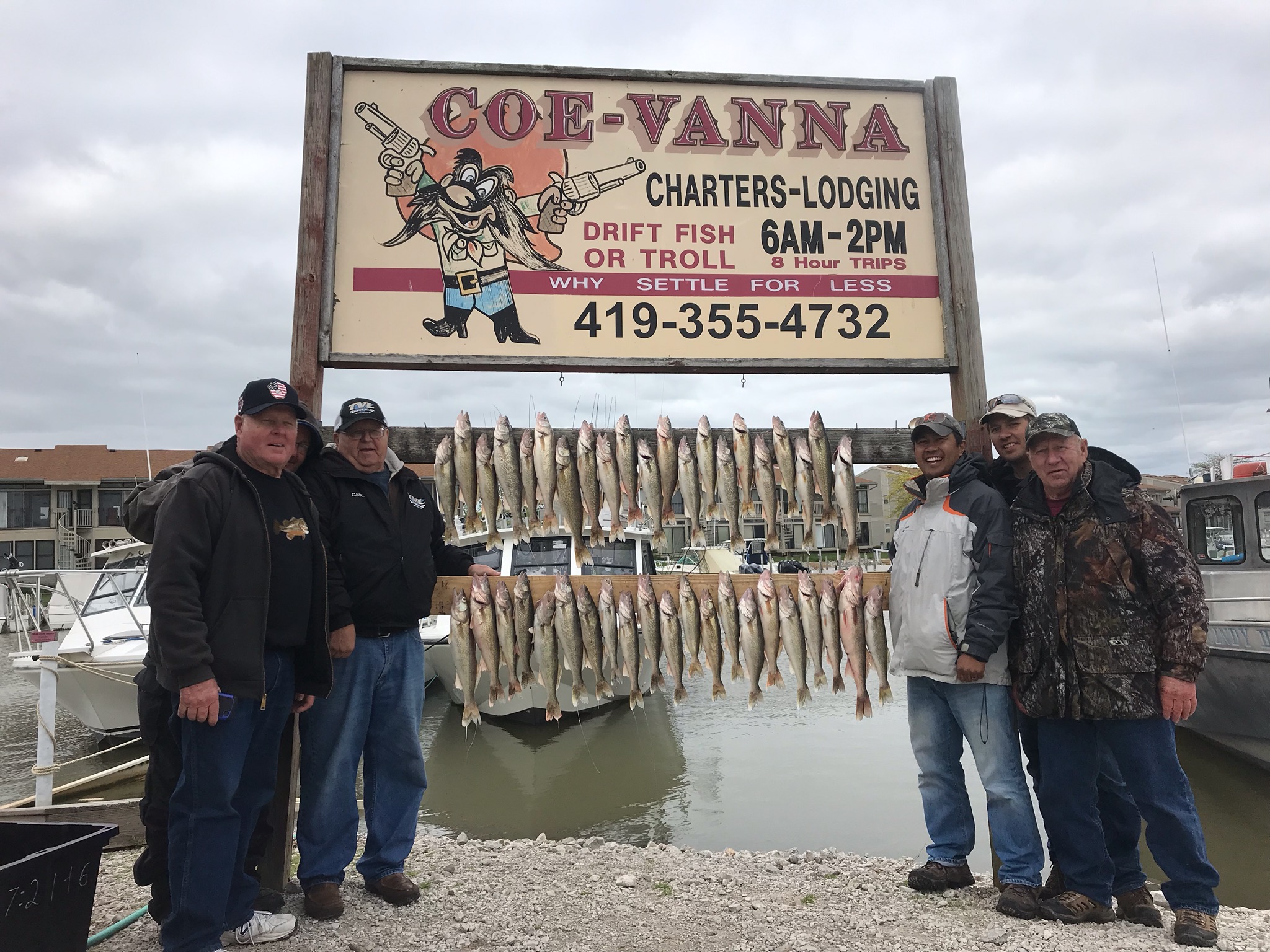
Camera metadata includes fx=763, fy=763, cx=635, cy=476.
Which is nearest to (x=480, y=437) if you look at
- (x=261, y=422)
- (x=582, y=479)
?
(x=582, y=479)

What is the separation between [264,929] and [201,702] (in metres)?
1.15

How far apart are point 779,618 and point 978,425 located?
54.5 inches

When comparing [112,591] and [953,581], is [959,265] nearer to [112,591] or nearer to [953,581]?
[953,581]

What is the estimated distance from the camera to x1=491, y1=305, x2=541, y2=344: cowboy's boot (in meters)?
3.80

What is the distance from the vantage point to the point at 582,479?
356 centimetres

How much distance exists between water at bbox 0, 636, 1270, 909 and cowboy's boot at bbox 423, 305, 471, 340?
406 centimetres

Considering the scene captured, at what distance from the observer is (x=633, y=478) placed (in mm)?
3615

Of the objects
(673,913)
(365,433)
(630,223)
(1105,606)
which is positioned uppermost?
(630,223)

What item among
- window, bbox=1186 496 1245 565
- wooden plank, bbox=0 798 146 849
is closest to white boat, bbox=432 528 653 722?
wooden plank, bbox=0 798 146 849

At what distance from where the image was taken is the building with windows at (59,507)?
1293 inches

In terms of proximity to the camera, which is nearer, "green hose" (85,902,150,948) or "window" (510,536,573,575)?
"green hose" (85,902,150,948)

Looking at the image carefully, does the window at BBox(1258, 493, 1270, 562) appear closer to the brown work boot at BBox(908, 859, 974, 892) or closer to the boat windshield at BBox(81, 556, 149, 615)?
the brown work boot at BBox(908, 859, 974, 892)

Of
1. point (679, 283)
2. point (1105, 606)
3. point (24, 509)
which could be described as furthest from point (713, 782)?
point (24, 509)

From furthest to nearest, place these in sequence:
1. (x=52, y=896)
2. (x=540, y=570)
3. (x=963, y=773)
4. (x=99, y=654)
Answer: (x=99, y=654)
(x=540, y=570)
(x=963, y=773)
(x=52, y=896)
